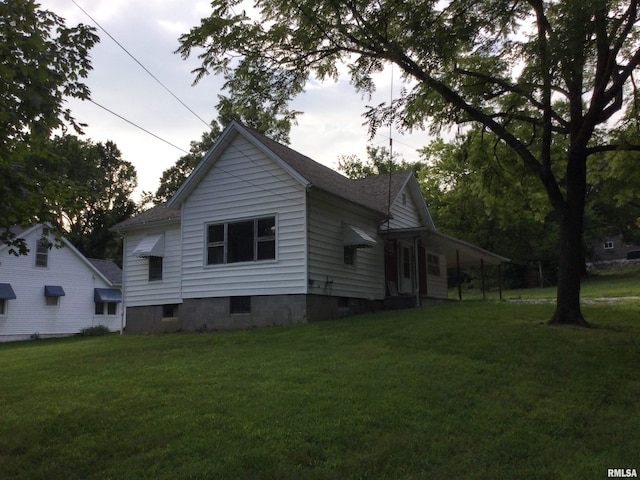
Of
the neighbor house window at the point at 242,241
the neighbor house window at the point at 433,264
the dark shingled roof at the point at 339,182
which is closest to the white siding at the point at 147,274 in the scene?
the neighbor house window at the point at 242,241

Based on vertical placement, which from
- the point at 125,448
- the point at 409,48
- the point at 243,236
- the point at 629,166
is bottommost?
the point at 125,448

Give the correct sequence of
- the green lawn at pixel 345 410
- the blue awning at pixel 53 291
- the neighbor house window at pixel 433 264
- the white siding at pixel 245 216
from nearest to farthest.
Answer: the green lawn at pixel 345 410 → the white siding at pixel 245 216 → the neighbor house window at pixel 433 264 → the blue awning at pixel 53 291

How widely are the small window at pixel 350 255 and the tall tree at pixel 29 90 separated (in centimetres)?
1089

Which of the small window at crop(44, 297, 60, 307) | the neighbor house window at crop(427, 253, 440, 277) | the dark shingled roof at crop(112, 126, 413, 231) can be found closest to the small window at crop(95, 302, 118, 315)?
the small window at crop(44, 297, 60, 307)

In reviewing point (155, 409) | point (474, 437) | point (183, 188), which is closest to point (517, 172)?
point (183, 188)

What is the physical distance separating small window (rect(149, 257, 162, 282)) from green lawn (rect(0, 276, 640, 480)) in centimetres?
779

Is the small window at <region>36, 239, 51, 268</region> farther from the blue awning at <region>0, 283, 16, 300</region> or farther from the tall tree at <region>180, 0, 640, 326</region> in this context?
the tall tree at <region>180, 0, 640, 326</region>

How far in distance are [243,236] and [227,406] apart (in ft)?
31.2

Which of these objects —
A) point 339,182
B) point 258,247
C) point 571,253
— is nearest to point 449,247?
point 339,182

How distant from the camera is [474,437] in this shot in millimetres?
5645

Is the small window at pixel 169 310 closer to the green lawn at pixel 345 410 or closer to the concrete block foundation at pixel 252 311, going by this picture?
the concrete block foundation at pixel 252 311

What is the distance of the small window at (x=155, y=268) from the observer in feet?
61.6

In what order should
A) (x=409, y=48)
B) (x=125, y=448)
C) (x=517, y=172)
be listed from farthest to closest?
1. (x=517, y=172)
2. (x=409, y=48)
3. (x=125, y=448)

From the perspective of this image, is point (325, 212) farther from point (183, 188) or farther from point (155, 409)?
point (155, 409)
